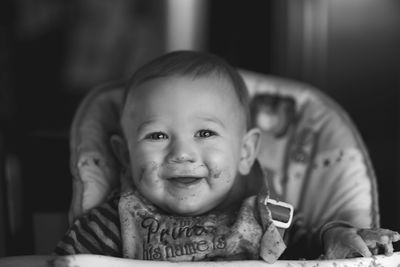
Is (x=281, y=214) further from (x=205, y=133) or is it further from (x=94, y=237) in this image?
(x=94, y=237)

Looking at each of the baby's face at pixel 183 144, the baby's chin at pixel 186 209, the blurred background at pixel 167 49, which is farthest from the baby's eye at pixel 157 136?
the blurred background at pixel 167 49

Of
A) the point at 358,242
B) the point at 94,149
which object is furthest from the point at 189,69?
the point at 358,242

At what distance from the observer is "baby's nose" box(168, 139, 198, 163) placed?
922 millimetres

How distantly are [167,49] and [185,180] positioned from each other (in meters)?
2.19

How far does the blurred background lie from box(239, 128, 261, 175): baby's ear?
0.37 m

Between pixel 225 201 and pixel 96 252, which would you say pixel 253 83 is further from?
pixel 96 252

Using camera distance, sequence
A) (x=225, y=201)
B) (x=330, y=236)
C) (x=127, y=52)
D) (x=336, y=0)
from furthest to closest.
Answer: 1. (x=127, y=52)
2. (x=336, y=0)
3. (x=225, y=201)
4. (x=330, y=236)

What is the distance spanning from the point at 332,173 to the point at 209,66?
0.32m

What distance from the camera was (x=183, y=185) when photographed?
934 millimetres

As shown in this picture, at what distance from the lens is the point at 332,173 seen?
3.66 ft

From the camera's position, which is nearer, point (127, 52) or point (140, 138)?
point (140, 138)

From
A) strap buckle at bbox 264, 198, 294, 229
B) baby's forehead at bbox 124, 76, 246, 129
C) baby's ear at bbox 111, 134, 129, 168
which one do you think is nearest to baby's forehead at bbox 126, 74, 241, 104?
baby's forehead at bbox 124, 76, 246, 129

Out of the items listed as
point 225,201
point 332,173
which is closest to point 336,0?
point 332,173

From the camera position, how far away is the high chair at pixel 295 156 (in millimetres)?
1040
